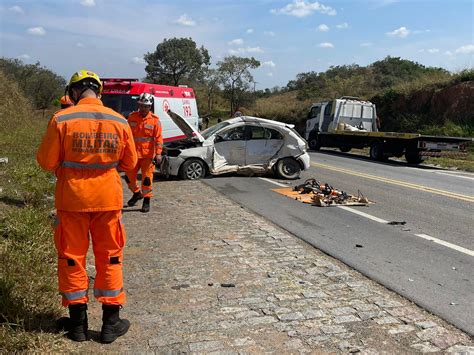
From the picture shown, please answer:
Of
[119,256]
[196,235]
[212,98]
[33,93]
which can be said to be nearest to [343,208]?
[196,235]

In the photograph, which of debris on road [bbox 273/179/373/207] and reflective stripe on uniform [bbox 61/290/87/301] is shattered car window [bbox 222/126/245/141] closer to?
debris on road [bbox 273/179/373/207]

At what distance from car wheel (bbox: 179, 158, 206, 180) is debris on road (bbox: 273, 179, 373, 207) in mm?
2328

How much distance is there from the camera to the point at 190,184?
11508 millimetres

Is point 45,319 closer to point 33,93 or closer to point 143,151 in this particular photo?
point 143,151

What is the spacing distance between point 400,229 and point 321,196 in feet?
7.54

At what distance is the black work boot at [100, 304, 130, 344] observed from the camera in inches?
141

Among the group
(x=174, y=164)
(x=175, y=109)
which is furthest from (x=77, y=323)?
(x=175, y=109)

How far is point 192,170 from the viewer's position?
12.2m

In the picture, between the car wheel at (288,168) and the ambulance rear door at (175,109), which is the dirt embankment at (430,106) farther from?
the car wheel at (288,168)

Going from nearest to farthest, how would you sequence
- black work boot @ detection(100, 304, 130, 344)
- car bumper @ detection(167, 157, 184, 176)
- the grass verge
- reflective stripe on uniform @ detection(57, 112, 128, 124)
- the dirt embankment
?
the grass verge, reflective stripe on uniform @ detection(57, 112, 128, 124), black work boot @ detection(100, 304, 130, 344), car bumper @ detection(167, 157, 184, 176), the dirt embankment

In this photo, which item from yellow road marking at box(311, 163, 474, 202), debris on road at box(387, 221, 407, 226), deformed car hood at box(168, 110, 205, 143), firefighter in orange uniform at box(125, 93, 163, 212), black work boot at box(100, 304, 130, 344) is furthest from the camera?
deformed car hood at box(168, 110, 205, 143)

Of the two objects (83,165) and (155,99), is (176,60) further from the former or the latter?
(83,165)

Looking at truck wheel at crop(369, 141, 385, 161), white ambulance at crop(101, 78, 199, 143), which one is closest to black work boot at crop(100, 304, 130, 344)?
white ambulance at crop(101, 78, 199, 143)

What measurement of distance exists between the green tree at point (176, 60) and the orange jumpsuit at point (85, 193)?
64190mm
